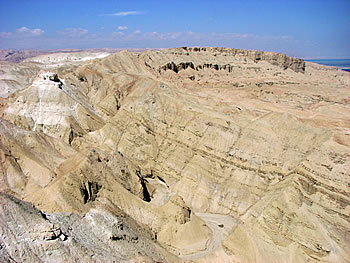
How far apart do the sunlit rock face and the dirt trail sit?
131 millimetres

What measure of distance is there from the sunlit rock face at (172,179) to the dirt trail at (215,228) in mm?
131

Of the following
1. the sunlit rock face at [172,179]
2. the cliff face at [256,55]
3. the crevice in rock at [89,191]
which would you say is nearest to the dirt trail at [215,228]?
the sunlit rock face at [172,179]

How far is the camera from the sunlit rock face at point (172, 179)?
78.6 ft

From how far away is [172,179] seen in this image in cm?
3994

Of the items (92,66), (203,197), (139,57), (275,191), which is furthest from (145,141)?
(139,57)

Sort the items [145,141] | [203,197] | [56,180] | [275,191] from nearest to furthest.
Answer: [56,180], [275,191], [203,197], [145,141]

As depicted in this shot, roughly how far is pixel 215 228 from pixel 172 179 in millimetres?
11142

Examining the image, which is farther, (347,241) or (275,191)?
(275,191)

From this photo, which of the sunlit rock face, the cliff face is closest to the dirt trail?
the sunlit rock face

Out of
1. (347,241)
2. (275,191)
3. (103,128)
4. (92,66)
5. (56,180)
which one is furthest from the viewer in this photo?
(92,66)

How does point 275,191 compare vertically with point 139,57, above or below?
below

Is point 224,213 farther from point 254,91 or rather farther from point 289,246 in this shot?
point 254,91

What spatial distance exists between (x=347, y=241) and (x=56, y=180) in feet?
94.9

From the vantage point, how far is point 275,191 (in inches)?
1214
